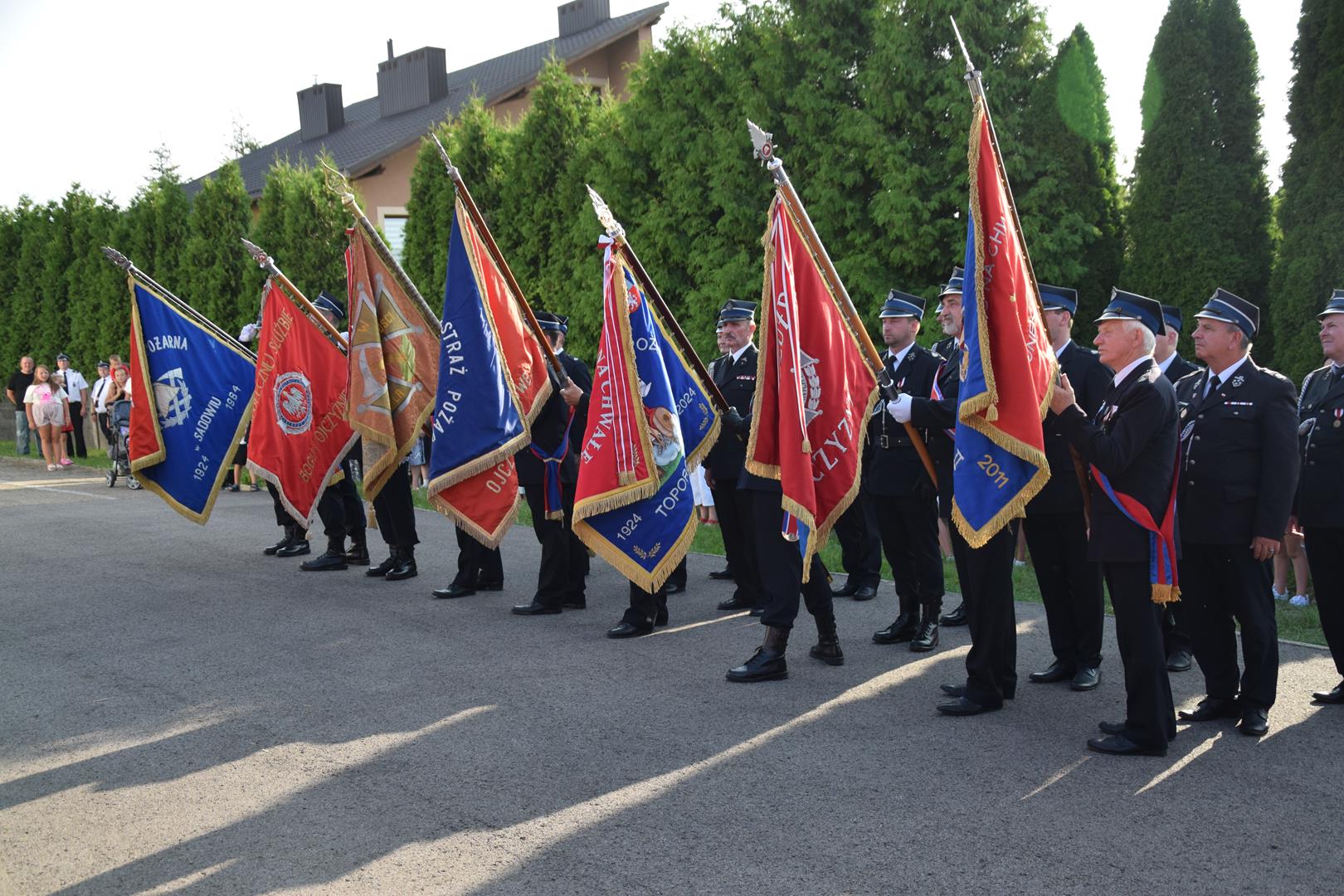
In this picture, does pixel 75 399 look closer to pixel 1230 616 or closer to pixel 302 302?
pixel 302 302

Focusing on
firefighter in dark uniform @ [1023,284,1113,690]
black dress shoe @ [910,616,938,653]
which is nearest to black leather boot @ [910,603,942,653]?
black dress shoe @ [910,616,938,653]

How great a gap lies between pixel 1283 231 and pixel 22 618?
9854mm

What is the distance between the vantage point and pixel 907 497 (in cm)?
663

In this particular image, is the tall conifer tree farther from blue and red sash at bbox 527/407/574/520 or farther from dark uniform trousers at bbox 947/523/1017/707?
blue and red sash at bbox 527/407/574/520

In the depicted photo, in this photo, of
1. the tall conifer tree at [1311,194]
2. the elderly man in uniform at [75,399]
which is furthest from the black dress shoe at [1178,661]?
the elderly man in uniform at [75,399]

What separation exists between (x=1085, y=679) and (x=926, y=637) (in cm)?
100

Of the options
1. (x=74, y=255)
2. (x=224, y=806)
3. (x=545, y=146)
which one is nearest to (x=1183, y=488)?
(x=224, y=806)

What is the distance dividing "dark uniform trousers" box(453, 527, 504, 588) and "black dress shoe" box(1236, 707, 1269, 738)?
496cm

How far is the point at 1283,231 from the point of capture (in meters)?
9.72

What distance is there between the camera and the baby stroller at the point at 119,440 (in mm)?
16766

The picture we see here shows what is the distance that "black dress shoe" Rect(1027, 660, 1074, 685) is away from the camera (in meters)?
5.82

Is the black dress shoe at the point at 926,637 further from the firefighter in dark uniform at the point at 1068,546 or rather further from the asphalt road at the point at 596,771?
the firefighter in dark uniform at the point at 1068,546

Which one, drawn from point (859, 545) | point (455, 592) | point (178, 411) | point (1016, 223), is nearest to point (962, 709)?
point (1016, 223)

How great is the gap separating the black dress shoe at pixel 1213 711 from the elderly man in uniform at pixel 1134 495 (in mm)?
366
